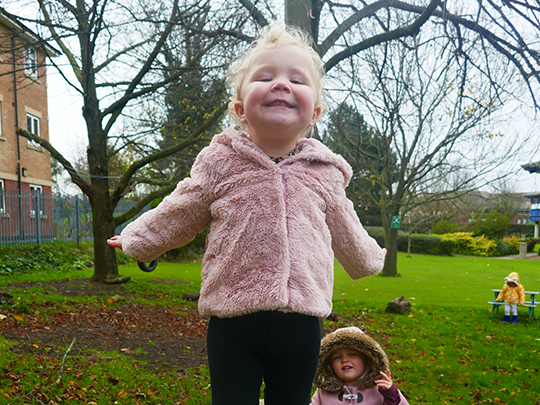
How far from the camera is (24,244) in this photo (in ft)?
42.3

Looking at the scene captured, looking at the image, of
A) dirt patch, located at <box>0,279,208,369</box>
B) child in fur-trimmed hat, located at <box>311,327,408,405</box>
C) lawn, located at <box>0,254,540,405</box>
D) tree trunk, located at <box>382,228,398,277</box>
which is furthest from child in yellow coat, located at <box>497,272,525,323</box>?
tree trunk, located at <box>382,228,398,277</box>

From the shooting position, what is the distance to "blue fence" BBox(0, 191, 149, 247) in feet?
42.6

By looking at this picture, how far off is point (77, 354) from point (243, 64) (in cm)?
412

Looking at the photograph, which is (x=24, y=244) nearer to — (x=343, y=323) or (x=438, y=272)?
(x=343, y=323)

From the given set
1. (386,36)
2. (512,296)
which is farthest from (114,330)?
(512,296)

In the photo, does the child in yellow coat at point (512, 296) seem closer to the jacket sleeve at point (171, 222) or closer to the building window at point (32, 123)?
the jacket sleeve at point (171, 222)

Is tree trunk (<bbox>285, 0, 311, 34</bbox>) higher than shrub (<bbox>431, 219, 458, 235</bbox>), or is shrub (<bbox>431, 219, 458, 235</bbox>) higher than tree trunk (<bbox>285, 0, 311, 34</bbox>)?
tree trunk (<bbox>285, 0, 311, 34</bbox>)

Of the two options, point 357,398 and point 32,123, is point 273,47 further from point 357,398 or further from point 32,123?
point 32,123

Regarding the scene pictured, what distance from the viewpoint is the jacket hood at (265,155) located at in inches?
65.2

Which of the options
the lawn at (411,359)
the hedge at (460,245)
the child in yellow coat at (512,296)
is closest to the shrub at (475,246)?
the hedge at (460,245)

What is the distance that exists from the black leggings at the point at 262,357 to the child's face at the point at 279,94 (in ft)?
2.28

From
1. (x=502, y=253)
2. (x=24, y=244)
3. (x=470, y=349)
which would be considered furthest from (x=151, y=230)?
(x=502, y=253)

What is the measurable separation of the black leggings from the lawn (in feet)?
8.67

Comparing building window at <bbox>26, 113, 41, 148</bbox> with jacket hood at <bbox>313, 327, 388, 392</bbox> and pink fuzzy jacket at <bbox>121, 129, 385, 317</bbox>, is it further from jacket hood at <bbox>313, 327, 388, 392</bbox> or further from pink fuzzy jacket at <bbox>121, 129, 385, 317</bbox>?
pink fuzzy jacket at <bbox>121, 129, 385, 317</bbox>
